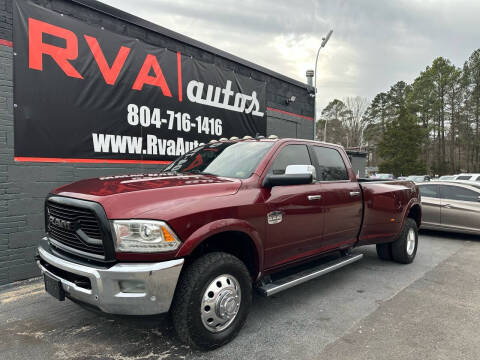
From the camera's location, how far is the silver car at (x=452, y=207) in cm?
791

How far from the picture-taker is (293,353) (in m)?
2.83

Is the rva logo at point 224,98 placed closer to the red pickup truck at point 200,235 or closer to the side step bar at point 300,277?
the red pickup truck at point 200,235

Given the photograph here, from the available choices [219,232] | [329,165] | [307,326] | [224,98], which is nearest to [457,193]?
[329,165]

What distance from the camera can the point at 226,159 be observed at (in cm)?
371

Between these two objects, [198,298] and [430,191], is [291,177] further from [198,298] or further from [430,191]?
[430,191]

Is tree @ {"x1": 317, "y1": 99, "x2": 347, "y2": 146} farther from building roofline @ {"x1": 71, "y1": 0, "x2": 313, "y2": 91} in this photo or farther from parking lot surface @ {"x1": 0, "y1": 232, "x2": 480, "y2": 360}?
parking lot surface @ {"x1": 0, "y1": 232, "x2": 480, "y2": 360}

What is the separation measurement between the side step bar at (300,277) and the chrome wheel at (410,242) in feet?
5.66

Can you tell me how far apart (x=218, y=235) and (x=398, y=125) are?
4363 centimetres

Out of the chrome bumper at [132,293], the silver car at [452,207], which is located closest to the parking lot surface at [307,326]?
the chrome bumper at [132,293]

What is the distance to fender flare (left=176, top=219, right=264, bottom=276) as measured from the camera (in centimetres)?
254

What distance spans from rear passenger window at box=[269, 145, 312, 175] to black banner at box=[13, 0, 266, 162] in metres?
3.43

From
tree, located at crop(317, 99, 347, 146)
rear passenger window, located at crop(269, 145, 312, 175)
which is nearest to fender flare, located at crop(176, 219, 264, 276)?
rear passenger window, located at crop(269, 145, 312, 175)

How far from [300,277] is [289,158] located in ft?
4.25

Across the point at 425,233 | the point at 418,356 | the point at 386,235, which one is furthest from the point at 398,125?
the point at 418,356
